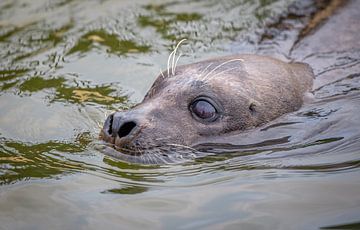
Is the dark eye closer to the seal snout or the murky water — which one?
the murky water

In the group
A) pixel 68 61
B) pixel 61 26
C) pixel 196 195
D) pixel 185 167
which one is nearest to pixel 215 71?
pixel 185 167

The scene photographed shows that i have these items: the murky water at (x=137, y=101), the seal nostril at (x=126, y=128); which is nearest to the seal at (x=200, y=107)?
the seal nostril at (x=126, y=128)

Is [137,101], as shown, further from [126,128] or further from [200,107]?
[126,128]

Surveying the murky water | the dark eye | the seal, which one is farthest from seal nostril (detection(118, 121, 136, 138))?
the dark eye

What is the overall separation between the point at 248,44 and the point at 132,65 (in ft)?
4.40

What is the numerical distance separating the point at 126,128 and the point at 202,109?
640 millimetres

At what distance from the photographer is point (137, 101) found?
6.07 m

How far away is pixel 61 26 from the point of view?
7.98 meters

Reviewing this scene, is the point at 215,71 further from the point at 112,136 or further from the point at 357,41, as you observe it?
the point at 357,41

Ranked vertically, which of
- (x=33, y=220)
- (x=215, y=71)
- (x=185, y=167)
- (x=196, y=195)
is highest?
(x=215, y=71)

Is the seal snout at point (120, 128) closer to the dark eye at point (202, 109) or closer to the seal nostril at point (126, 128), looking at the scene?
the seal nostril at point (126, 128)

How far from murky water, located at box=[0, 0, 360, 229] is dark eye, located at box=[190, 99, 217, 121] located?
0.72 feet

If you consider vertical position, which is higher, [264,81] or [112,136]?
[264,81]

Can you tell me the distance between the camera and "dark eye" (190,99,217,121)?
500cm
